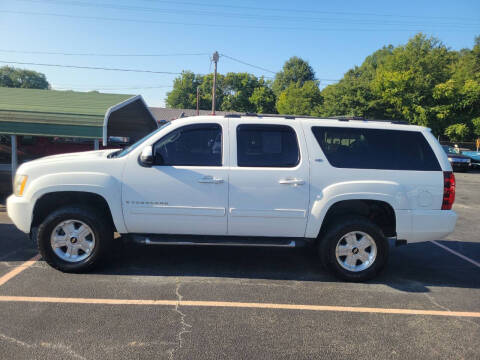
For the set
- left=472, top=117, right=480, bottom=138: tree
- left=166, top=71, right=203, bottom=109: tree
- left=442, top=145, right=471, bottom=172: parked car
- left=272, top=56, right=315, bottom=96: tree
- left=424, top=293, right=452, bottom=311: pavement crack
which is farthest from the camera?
left=272, top=56, right=315, bottom=96: tree

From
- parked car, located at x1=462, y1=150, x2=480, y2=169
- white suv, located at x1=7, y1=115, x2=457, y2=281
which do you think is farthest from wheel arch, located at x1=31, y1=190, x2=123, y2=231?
parked car, located at x1=462, y1=150, x2=480, y2=169

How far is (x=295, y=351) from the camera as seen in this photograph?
2.92 meters

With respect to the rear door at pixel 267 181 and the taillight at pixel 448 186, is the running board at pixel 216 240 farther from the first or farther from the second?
the taillight at pixel 448 186

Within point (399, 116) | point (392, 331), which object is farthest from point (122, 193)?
point (399, 116)

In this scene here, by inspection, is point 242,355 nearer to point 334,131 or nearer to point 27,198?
point 334,131

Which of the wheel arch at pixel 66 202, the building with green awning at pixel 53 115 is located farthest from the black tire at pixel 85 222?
the building with green awning at pixel 53 115

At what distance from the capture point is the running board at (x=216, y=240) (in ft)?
14.1

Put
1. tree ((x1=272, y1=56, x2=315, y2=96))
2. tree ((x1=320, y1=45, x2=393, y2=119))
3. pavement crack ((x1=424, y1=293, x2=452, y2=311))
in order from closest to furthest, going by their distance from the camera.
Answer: pavement crack ((x1=424, y1=293, x2=452, y2=311))
tree ((x1=320, y1=45, x2=393, y2=119))
tree ((x1=272, y1=56, x2=315, y2=96))

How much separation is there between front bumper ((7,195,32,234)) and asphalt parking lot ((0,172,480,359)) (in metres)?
0.66

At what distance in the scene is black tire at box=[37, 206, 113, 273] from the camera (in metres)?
4.25

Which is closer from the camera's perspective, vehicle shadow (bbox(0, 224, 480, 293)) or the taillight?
the taillight

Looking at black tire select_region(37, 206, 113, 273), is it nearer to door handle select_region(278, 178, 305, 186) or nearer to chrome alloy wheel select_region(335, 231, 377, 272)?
door handle select_region(278, 178, 305, 186)

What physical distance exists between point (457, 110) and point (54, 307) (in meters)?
33.4

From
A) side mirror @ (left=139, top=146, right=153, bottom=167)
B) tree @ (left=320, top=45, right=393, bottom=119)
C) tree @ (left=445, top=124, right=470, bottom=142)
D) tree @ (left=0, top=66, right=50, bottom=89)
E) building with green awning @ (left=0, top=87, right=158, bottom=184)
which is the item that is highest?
tree @ (left=0, top=66, right=50, bottom=89)
